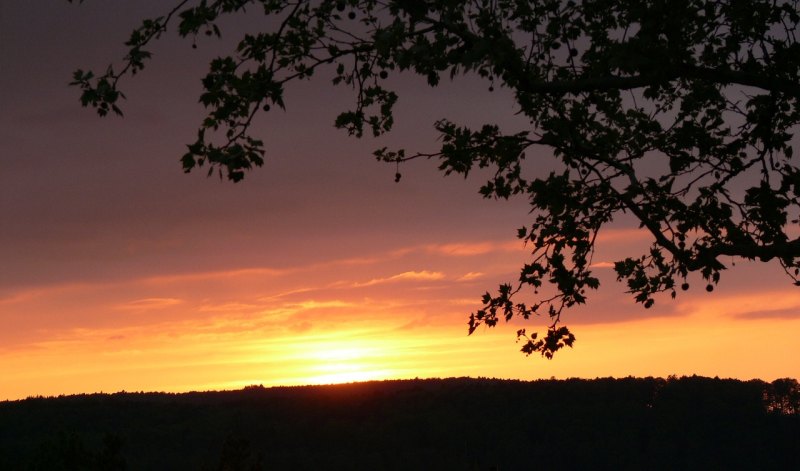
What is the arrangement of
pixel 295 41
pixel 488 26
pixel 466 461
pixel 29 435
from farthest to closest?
pixel 466 461 < pixel 29 435 < pixel 295 41 < pixel 488 26

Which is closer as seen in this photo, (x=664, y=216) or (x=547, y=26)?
(x=664, y=216)

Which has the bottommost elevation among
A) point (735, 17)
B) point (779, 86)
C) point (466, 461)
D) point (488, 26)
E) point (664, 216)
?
point (466, 461)

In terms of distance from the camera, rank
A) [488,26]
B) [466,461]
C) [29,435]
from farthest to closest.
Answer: [466,461]
[29,435]
[488,26]

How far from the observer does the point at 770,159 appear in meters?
13.5

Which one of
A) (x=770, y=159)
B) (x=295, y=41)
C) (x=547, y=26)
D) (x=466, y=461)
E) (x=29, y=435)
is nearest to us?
(x=295, y=41)

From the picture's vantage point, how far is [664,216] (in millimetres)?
13672

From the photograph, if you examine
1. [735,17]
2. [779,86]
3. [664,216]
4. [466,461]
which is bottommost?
[466,461]

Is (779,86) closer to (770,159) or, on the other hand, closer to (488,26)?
(770,159)

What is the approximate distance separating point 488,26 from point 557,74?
411 cm

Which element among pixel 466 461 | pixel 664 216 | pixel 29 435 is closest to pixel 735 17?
pixel 664 216

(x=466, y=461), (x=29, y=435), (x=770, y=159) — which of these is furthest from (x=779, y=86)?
(x=466, y=461)

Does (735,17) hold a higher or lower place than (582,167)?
higher

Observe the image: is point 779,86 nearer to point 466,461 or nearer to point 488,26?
point 488,26

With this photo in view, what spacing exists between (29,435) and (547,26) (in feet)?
500
